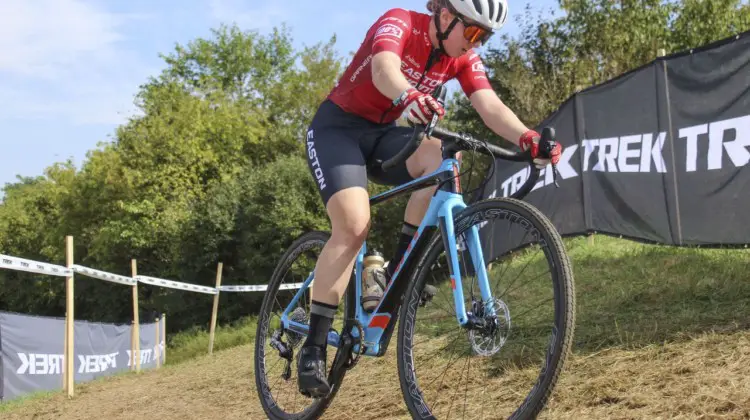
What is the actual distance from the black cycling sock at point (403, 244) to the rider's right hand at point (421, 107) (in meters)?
0.93

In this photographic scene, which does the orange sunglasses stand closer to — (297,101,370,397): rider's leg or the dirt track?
(297,101,370,397): rider's leg

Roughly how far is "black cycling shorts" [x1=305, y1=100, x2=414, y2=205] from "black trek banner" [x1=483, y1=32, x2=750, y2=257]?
3402 millimetres

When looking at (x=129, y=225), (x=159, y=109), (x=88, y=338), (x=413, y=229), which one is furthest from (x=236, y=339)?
(x=159, y=109)

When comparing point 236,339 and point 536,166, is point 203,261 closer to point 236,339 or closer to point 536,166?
point 236,339

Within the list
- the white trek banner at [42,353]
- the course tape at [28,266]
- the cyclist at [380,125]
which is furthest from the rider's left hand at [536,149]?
the white trek banner at [42,353]

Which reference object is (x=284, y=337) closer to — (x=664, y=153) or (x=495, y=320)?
(x=495, y=320)

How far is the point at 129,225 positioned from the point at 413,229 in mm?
33652

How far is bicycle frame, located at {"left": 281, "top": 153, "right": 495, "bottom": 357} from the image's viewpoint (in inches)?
123

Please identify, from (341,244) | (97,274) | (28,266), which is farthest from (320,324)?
(97,274)

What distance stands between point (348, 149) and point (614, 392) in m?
1.88

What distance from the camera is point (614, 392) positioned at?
12.1 ft

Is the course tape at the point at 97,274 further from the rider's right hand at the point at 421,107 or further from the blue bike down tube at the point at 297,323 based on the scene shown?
the rider's right hand at the point at 421,107

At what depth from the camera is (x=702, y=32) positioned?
24188 mm

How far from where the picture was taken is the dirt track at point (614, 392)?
3.33 m
